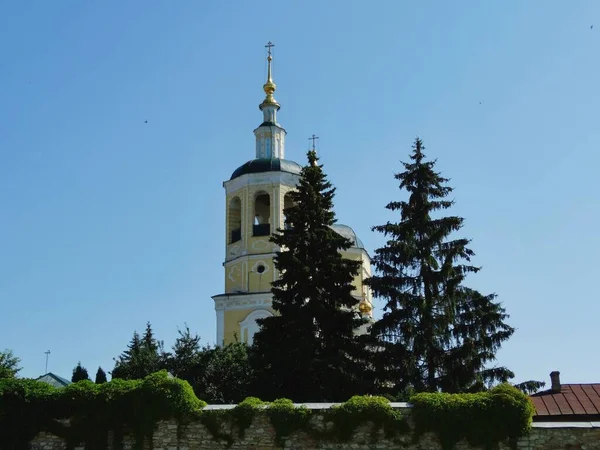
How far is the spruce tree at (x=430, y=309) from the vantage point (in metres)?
22.1

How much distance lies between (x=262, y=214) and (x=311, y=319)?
16838mm

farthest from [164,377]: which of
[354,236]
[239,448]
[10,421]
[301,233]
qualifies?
[354,236]

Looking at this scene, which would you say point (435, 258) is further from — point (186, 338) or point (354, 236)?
point (354, 236)

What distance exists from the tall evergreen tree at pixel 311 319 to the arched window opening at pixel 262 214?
12.3 meters

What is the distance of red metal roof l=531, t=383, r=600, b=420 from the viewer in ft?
62.8

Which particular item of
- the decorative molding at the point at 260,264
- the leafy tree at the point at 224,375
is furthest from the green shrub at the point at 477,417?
the decorative molding at the point at 260,264

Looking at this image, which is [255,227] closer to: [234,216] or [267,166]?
[234,216]

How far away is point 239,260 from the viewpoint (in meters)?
36.7

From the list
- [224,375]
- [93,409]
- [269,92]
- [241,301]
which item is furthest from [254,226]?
[93,409]

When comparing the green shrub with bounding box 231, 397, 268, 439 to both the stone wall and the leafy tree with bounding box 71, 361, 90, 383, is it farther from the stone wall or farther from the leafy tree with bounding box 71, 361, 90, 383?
the leafy tree with bounding box 71, 361, 90, 383

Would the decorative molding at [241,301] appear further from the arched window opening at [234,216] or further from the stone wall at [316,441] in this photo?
the stone wall at [316,441]

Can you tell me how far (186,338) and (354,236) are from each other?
590 inches

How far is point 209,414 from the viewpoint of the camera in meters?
17.5

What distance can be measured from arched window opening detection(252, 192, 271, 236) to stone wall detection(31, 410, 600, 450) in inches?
773
